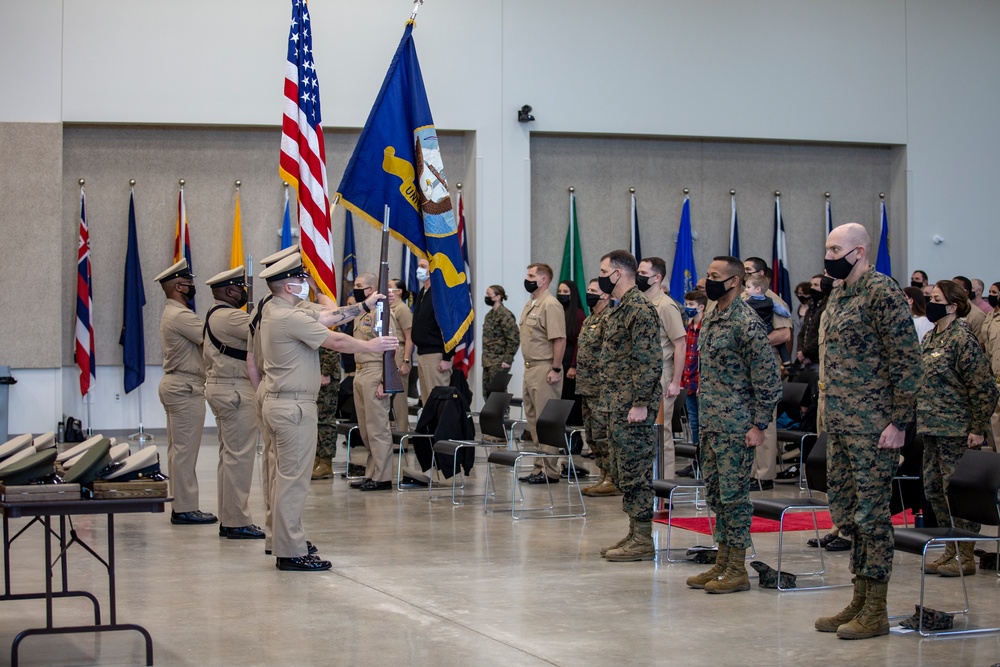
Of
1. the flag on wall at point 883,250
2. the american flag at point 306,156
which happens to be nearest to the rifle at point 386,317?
the american flag at point 306,156

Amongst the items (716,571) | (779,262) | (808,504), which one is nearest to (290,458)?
(716,571)

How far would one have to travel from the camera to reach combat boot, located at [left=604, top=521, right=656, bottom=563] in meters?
6.65

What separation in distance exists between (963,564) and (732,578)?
4.62ft

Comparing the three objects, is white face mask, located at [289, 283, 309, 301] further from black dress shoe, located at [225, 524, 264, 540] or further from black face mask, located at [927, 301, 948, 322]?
black face mask, located at [927, 301, 948, 322]

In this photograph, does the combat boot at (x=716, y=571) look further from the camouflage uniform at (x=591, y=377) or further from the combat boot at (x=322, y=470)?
the combat boot at (x=322, y=470)

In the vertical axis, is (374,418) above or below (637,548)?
above

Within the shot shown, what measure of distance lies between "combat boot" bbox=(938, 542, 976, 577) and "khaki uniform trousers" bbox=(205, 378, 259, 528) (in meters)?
4.23

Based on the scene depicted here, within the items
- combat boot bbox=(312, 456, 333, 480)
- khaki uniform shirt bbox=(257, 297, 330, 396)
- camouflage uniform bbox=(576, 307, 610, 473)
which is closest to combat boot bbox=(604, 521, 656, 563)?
khaki uniform shirt bbox=(257, 297, 330, 396)

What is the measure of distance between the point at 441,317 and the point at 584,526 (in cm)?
176

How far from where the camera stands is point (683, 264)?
1501 centimetres

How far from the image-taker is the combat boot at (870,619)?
191 inches

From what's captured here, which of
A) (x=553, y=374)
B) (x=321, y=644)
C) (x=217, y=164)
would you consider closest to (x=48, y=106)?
(x=217, y=164)

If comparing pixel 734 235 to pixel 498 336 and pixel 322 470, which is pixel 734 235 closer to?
pixel 498 336

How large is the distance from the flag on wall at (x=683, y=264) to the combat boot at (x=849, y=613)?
1006cm
